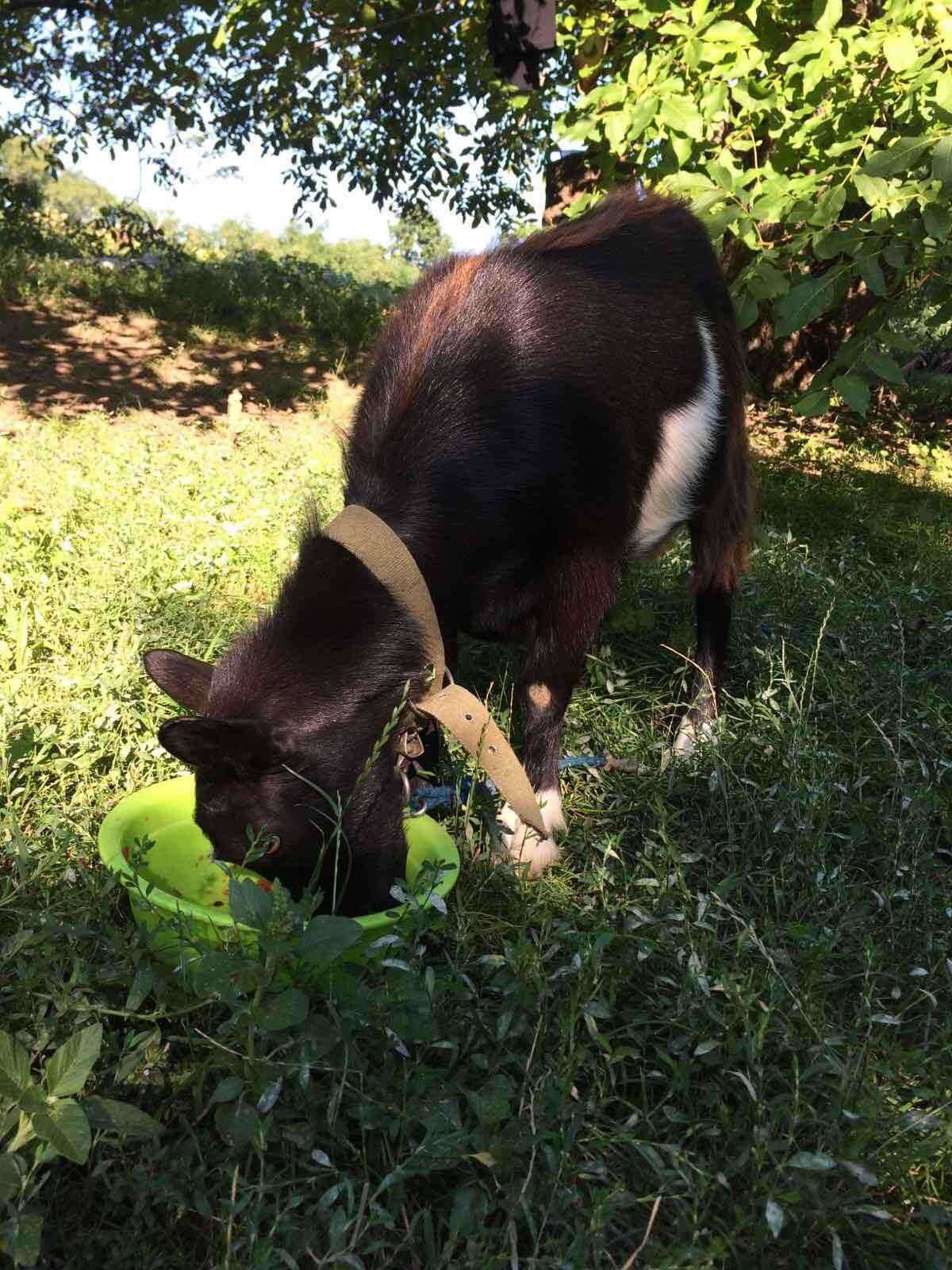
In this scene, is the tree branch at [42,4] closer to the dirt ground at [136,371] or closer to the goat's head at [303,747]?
the dirt ground at [136,371]

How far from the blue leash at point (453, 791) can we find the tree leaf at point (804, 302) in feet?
4.90

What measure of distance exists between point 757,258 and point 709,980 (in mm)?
2522

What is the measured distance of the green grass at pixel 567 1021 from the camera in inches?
61.8

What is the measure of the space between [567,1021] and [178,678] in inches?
43.5

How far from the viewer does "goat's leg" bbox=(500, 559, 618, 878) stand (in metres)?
2.83

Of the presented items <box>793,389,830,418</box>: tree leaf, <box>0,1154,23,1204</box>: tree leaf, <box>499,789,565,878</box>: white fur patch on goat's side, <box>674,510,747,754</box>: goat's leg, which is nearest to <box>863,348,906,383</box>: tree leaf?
<box>793,389,830,418</box>: tree leaf

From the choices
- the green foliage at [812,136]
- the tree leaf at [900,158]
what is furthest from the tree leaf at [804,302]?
the tree leaf at [900,158]

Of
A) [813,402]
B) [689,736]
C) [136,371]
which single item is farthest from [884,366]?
[136,371]

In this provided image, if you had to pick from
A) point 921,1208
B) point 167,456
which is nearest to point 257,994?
point 921,1208

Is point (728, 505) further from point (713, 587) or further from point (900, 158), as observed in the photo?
point (900, 158)

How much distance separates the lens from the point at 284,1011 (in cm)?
162

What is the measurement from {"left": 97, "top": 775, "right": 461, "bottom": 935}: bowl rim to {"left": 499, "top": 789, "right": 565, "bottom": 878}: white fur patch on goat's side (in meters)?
0.23

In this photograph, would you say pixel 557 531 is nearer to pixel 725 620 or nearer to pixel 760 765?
pixel 760 765

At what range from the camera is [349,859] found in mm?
2113
